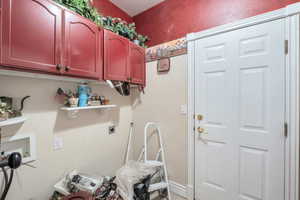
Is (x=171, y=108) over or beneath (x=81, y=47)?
beneath

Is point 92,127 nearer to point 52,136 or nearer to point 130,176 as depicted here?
point 52,136

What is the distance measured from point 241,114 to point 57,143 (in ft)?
6.64

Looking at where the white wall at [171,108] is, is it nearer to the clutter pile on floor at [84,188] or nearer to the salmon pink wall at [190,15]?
the salmon pink wall at [190,15]

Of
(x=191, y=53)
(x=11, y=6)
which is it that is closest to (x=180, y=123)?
(x=191, y=53)

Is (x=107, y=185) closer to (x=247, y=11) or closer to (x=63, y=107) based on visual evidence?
(x=63, y=107)

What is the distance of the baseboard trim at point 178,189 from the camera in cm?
201

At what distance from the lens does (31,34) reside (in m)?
1.09

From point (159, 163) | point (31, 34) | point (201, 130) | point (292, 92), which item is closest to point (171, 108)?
point (201, 130)

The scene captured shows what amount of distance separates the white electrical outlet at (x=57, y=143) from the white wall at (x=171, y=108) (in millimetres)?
1188

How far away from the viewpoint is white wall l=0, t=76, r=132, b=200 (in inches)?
52.1

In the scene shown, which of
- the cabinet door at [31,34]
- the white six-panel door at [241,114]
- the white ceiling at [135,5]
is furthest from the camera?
the white ceiling at [135,5]

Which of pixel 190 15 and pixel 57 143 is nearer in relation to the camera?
pixel 57 143

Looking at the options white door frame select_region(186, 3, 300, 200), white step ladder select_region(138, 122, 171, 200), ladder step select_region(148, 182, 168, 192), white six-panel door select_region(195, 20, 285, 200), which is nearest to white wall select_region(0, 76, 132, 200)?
white step ladder select_region(138, 122, 171, 200)

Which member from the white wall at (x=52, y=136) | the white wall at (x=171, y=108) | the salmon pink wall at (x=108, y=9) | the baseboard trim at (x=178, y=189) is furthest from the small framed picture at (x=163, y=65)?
the baseboard trim at (x=178, y=189)
